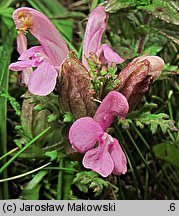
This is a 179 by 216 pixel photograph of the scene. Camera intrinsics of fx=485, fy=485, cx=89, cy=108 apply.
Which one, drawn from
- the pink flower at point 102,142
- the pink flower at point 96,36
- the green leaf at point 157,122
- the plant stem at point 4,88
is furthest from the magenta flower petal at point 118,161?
the plant stem at point 4,88

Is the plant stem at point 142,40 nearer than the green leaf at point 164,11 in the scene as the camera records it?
No

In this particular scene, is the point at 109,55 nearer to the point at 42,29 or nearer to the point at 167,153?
the point at 42,29

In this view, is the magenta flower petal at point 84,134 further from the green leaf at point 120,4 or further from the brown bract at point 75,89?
the green leaf at point 120,4

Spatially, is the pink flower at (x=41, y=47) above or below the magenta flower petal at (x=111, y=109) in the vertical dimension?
above

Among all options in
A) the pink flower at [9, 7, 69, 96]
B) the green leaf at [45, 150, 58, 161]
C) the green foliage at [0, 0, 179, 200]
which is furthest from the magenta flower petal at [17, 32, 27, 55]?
the green leaf at [45, 150, 58, 161]

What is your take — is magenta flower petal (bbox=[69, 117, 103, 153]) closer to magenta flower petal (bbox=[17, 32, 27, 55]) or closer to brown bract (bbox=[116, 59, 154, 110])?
brown bract (bbox=[116, 59, 154, 110])

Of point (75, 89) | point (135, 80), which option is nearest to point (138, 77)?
point (135, 80)

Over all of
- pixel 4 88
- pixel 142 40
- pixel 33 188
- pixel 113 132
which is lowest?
pixel 33 188
